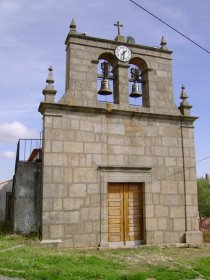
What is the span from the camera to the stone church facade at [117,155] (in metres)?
8.99

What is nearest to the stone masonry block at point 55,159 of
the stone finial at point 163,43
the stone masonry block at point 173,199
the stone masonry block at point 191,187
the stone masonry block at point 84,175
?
the stone masonry block at point 84,175

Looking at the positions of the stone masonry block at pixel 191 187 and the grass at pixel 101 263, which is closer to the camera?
the grass at pixel 101 263

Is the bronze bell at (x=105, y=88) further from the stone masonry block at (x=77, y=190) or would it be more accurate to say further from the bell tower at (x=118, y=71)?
the stone masonry block at (x=77, y=190)

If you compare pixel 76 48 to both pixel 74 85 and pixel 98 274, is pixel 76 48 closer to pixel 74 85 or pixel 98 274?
pixel 74 85

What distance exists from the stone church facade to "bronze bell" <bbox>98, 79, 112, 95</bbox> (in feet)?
0.12

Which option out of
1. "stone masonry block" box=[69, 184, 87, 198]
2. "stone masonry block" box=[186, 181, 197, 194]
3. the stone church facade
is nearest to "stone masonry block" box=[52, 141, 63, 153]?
the stone church facade

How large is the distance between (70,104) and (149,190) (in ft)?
11.0

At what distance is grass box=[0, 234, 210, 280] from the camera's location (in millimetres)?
5688

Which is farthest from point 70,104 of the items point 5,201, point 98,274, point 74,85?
point 5,201

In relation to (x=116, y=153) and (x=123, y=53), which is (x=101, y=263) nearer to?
(x=116, y=153)

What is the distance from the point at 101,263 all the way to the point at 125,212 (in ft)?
9.36

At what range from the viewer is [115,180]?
371 inches

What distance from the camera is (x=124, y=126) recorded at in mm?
9891

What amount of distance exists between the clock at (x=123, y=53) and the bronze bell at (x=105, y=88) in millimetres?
854
